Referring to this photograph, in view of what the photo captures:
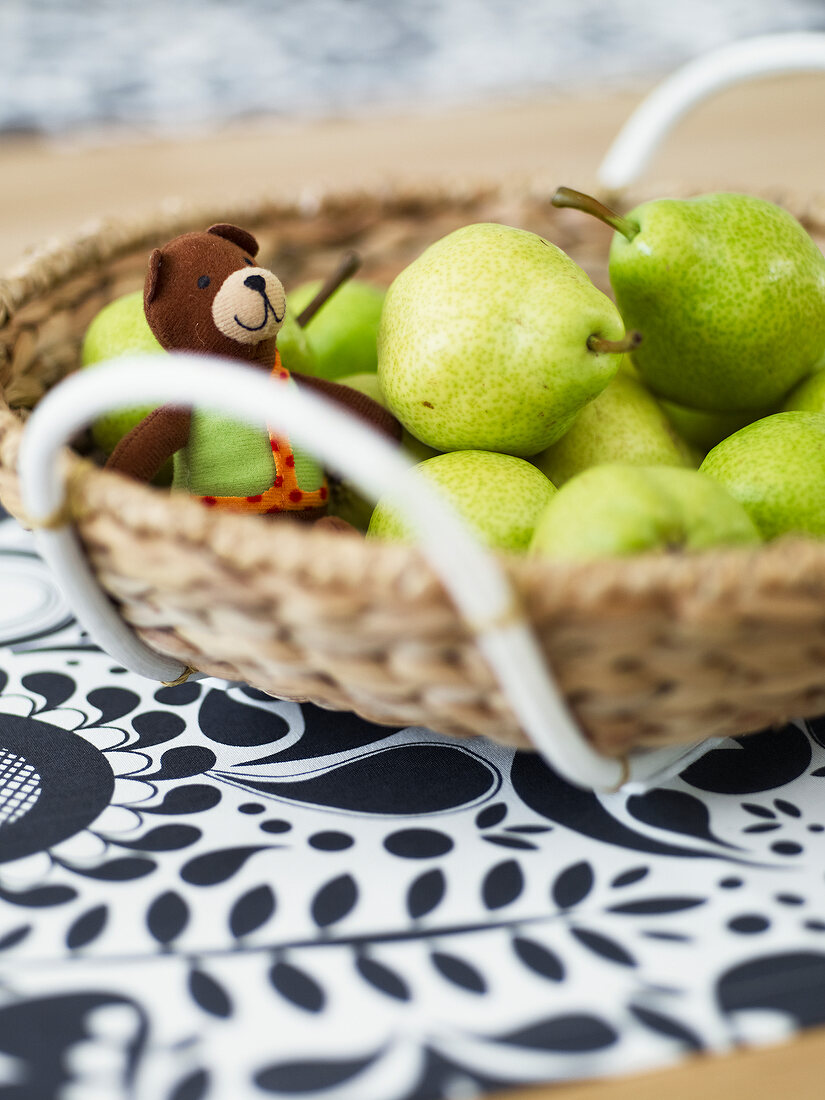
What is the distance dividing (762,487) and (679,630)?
0.23 metres

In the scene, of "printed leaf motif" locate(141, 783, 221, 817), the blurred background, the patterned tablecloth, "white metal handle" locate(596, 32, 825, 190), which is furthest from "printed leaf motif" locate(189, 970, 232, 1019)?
the blurred background

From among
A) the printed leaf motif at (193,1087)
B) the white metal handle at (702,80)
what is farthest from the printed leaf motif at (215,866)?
the white metal handle at (702,80)

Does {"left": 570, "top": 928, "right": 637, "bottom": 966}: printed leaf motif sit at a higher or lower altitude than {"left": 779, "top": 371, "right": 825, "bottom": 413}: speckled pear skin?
lower

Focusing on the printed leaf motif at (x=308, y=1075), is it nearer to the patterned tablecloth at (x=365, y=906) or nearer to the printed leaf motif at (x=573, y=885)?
the patterned tablecloth at (x=365, y=906)

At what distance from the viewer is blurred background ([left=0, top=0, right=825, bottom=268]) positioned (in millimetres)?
1924

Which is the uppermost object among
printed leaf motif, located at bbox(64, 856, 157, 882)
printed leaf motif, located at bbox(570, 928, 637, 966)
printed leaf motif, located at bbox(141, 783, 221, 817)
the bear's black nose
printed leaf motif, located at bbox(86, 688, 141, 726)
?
the bear's black nose

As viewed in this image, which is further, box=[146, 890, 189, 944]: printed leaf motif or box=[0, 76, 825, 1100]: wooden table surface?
box=[0, 76, 825, 1100]: wooden table surface

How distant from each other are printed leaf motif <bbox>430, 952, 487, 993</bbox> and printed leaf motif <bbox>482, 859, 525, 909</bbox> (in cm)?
4

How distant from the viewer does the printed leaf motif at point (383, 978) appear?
0.45 metres

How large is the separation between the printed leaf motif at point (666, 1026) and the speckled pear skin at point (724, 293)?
46cm

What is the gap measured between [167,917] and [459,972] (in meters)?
0.14

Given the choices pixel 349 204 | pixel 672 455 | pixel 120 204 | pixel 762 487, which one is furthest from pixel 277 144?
pixel 762 487

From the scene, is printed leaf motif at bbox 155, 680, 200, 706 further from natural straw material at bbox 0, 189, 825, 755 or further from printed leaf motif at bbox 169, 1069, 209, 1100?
printed leaf motif at bbox 169, 1069, 209, 1100

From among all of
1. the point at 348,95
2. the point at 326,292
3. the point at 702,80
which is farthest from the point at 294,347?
the point at 348,95
